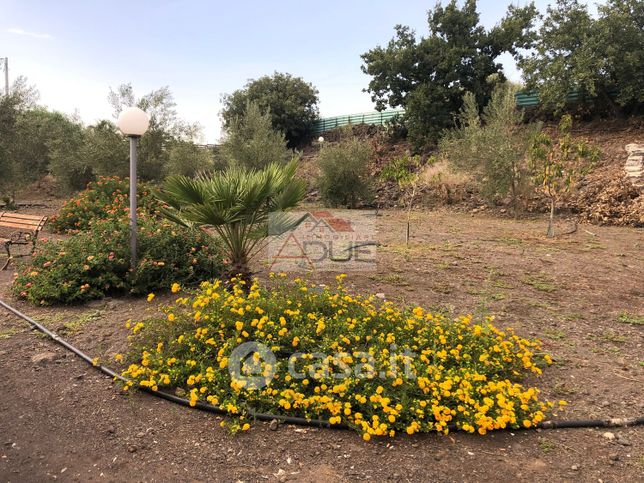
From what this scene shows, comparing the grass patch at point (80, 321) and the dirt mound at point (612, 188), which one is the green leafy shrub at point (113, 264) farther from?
the dirt mound at point (612, 188)

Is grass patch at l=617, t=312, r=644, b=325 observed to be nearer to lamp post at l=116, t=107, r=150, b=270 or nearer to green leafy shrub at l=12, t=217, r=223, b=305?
green leafy shrub at l=12, t=217, r=223, b=305

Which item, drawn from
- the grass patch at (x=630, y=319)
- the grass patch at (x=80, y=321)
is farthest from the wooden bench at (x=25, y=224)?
the grass patch at (x=630, y=319)

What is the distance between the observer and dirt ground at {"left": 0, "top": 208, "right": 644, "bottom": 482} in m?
2.42

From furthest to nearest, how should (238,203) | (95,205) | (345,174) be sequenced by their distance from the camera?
(345,174) < (95,205) < (238,203)

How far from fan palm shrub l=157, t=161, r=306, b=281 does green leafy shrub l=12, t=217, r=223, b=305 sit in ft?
2.14

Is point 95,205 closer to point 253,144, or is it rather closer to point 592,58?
→ point 253,144

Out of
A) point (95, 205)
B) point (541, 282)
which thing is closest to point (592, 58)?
point (541, 282)

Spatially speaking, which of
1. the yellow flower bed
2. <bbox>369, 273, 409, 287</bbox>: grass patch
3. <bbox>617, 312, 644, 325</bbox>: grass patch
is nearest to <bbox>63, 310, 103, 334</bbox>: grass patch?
the yellow flower bed

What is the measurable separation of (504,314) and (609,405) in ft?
5.75

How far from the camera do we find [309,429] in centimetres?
278

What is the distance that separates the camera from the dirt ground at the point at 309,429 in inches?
95.3

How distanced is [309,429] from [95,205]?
10.7 m

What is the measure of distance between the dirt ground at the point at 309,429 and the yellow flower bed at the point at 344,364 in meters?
0.14

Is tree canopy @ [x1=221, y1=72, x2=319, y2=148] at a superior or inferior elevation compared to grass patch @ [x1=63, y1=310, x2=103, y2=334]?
superior
